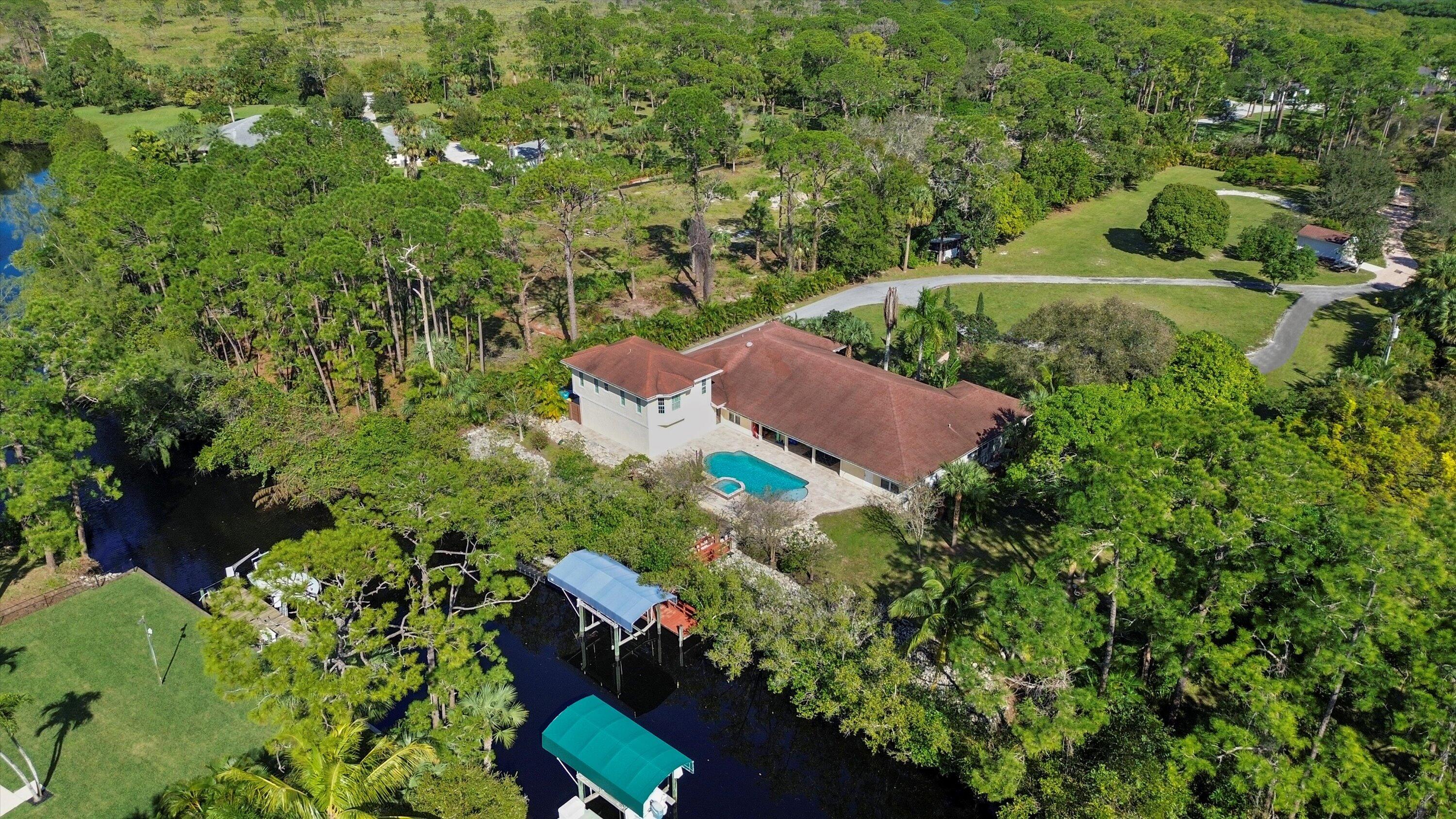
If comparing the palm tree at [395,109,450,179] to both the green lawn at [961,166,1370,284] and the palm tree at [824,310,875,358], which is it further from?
the green lawn at [961,166,1370,284]

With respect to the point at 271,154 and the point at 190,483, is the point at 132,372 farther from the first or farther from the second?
the point at 271,154

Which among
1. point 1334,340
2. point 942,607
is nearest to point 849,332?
point 942,607

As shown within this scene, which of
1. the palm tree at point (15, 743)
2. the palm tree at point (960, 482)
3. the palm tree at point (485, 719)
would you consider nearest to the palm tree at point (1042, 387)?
the palm tree at point (960, 482)

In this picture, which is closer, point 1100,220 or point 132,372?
point 132,372

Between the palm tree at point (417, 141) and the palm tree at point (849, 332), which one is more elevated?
the palm tree at point (417, 141)

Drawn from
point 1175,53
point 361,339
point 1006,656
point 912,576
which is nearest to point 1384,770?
point 1006,656

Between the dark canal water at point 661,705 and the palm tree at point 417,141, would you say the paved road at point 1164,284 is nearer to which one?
the dark canal water at point 661,705

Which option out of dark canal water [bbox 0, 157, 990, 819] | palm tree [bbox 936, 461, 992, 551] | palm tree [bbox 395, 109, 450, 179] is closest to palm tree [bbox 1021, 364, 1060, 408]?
palm tree [bbox 936, 461, 992, 551]

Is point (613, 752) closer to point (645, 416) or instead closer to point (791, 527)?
point (791, 527)
